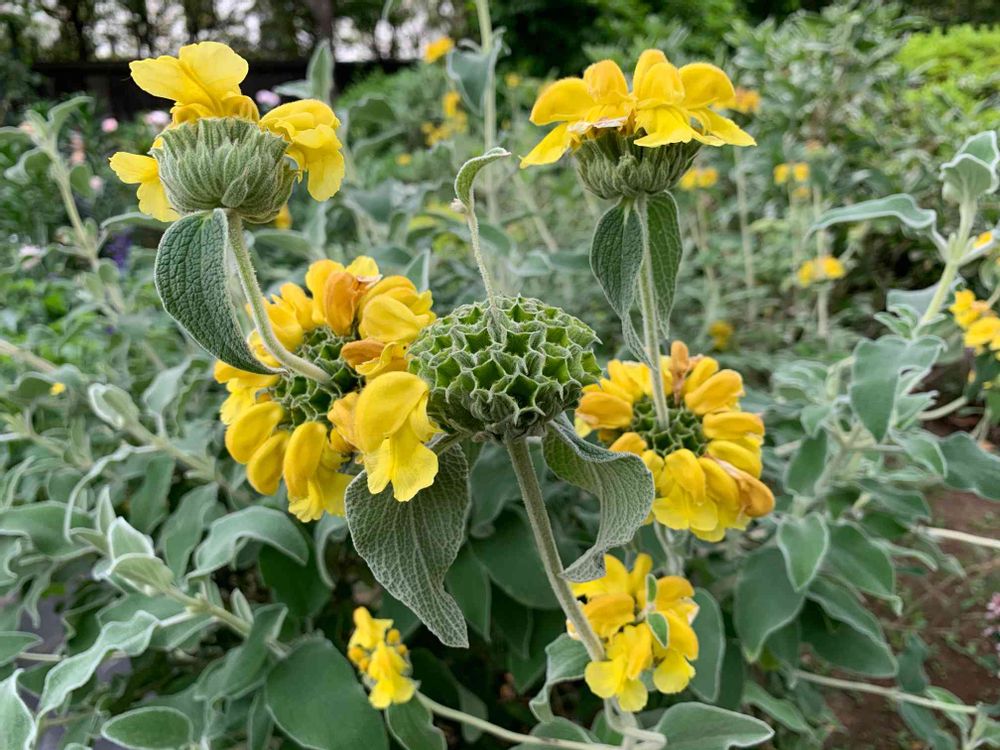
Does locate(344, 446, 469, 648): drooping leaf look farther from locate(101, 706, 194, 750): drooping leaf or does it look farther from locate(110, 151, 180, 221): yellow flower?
locate(101, 706, 194, 750): drooping leaf

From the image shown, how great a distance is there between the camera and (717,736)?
47 cm

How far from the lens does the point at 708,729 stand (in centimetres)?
48

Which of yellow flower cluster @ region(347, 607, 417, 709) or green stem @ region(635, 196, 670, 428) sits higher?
green stem @ region(635, 196, 670, 428)

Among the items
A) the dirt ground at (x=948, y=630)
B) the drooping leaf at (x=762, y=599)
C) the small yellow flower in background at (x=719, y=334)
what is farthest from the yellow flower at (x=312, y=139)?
the small yellow flower in background at (x=719, y=334)

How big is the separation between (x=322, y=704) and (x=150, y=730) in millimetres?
135

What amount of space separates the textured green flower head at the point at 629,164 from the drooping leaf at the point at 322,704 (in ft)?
1.47

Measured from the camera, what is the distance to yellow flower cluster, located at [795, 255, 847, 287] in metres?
1.38

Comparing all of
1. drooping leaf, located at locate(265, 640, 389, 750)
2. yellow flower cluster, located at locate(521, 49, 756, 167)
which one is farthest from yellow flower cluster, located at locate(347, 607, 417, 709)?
yellow flower cluster, located at locate(521, 49, 756, 167)

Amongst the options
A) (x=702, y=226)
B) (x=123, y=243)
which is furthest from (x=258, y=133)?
(x=123, y=243)

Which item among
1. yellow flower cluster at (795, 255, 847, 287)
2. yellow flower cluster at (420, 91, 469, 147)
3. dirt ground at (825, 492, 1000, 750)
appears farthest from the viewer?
yellow flower cluster at (420, 91, 469, 147)

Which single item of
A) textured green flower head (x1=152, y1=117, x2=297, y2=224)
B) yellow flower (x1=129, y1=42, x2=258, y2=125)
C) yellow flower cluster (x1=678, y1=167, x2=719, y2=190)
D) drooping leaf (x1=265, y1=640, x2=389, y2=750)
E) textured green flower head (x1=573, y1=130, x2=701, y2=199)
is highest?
yellow flower (x1=129, y1=42, x2=258, y2=125)

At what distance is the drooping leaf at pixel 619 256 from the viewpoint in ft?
1.24

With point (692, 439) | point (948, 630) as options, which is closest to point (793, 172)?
point (948, 630)

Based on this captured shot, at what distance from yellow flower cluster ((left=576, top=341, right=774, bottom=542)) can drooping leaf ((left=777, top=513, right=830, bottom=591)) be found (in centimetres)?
17
